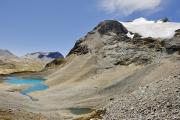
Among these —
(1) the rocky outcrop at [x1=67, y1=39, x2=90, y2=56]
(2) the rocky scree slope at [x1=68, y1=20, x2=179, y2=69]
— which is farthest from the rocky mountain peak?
(1) the rocky outcrop at [x1=67, y1=39, x2=90, y2=56]

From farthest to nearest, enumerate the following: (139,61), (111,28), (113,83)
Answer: (111,28) → (139,61) → (113,83)

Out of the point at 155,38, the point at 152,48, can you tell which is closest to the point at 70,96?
the point at 152,48

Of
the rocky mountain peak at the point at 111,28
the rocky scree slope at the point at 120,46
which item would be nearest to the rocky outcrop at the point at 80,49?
the rocky scree slope at the point at 120,46

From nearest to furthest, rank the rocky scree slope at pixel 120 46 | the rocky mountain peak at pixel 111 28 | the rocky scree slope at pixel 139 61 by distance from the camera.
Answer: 1. the rocky scree slope at pixel 139 61
2. the rocky scree slope at pixel 120 46
3. the rocky mountain peak at pixel 111 28

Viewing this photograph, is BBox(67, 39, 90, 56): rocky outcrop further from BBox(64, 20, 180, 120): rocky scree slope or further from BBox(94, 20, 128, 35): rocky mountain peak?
BBox(94, 20, 128, 35): rocky mountain peak

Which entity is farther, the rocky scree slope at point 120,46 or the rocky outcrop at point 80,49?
the rocky outcrop at point 80,49

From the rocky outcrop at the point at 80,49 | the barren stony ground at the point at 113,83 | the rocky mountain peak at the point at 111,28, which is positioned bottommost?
the barren stony ground at the point at 113,83

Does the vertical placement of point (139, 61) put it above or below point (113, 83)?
above

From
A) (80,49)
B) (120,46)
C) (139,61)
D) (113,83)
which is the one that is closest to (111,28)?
(80,49)

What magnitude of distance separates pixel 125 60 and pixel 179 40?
2658cm

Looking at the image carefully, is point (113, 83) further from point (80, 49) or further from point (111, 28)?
point (111, 28)

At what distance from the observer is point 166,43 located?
15738 centimetres

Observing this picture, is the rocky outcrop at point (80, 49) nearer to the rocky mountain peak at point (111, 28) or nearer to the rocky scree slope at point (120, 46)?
the rocky scree slope at point (120, 46)

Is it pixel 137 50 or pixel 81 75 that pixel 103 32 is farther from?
pixel 81 75
